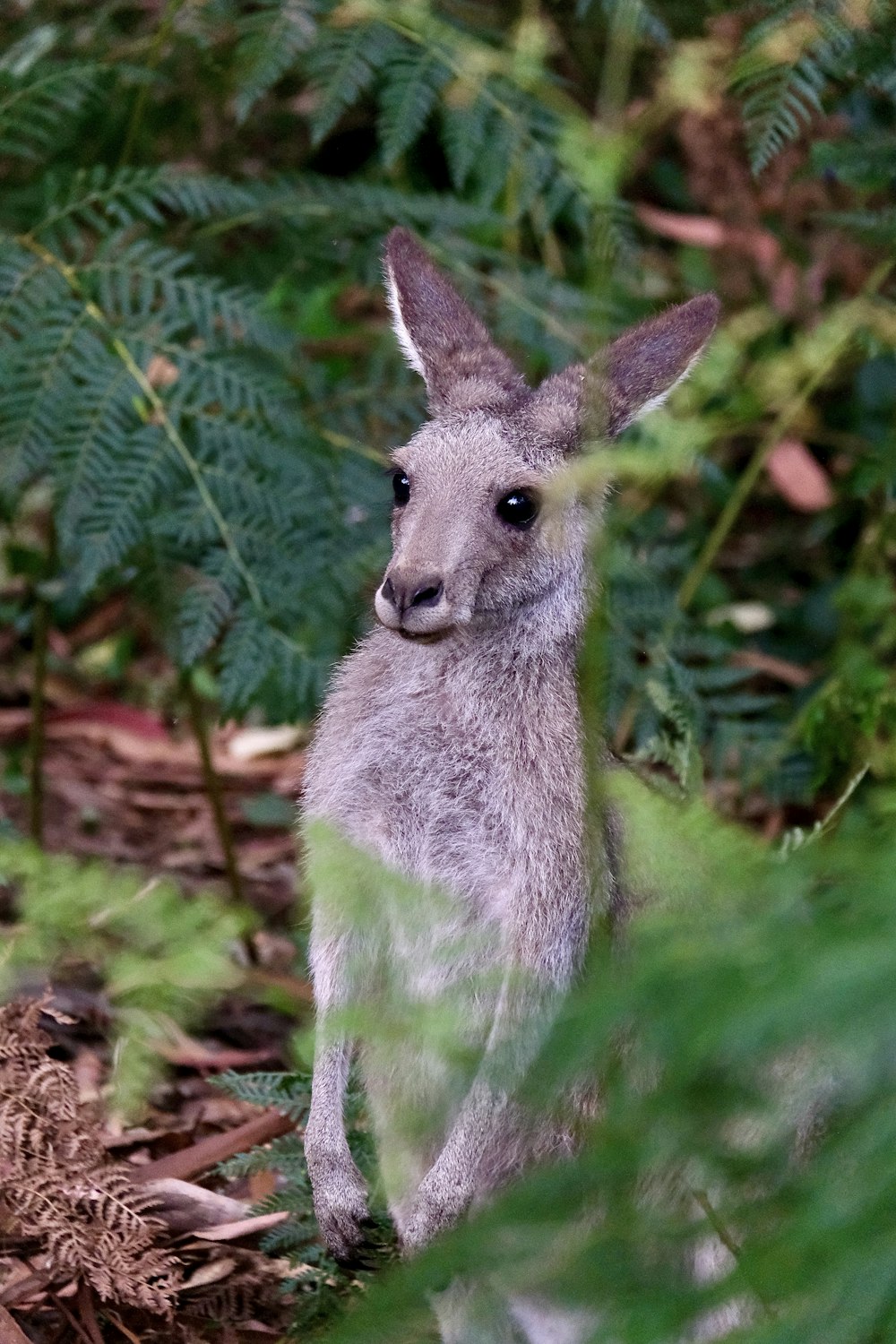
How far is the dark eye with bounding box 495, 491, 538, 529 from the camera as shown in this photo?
3.31 meters

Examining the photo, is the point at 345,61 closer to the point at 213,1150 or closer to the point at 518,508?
the point at 518,508

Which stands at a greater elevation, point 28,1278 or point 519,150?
point 519,150

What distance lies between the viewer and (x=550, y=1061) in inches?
59.5

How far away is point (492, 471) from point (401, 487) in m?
0.21

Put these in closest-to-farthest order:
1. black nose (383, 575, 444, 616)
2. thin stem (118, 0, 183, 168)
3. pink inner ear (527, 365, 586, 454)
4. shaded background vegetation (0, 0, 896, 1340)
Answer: black nose (383, 575, 444, 616) → pink inner ear (527, 365, 586, 454) → shaded background vegetation (0, 0, 896, 1340) → thin stem (118, 0, 183, 168)

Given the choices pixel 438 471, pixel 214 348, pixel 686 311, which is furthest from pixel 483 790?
pixel 214 348

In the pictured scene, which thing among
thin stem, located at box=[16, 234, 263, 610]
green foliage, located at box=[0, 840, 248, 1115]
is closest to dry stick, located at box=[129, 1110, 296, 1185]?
green foliage, located at box=[0, 840, 248, 1115]

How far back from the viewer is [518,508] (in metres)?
3.32

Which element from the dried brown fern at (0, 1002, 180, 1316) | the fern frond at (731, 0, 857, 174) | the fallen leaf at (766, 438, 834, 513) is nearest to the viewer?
the dried brown fern at (0, 1002, 180, 1316)

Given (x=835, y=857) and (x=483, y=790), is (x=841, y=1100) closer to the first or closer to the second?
(x=835, y=857)

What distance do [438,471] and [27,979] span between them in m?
1.41

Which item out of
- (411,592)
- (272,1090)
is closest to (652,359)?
(411,592)

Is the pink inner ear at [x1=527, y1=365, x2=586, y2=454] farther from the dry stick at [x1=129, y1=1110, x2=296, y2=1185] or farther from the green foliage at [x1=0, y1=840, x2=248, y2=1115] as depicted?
the dry stick at [x1=129, y1=1110, x2=296, y2=1185]

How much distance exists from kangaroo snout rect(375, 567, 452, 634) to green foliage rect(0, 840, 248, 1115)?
0.67 meters
